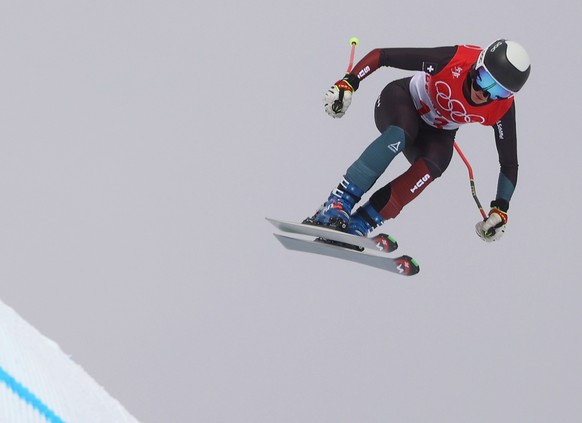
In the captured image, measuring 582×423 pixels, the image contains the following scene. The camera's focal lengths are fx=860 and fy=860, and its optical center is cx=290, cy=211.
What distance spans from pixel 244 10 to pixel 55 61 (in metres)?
1.30

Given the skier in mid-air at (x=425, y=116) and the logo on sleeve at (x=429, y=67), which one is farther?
the logo on sleeve at (x=429, y=67)

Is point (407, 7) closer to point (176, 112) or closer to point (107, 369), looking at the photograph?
point (176, 112)

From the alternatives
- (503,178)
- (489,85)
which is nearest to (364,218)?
(503,178)

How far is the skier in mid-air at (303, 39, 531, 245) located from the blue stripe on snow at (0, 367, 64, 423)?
2641 millimetres

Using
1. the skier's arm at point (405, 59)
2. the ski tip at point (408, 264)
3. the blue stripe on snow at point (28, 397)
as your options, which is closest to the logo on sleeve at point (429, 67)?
the skier's arm at point (405, 59)

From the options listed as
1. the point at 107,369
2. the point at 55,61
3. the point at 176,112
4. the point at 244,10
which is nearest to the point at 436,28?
the point at 244,10

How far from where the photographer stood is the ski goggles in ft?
11.8

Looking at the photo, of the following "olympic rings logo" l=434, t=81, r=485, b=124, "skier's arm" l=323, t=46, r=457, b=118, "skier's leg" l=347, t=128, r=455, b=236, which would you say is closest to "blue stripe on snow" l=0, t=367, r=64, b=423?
"skier's arm" l=323, t=46, r=457, b=118

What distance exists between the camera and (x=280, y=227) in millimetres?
3945

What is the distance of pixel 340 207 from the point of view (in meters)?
3.83

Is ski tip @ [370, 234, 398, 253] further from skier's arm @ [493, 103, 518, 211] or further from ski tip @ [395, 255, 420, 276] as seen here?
skier's arm @ [493, 103, 518, 211]

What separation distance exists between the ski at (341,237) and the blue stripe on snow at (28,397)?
2498 millimetres

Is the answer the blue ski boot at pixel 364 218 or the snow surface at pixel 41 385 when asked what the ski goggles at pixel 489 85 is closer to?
the blue ski boot at pixel 364 218

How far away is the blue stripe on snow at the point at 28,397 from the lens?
42.8 inches
